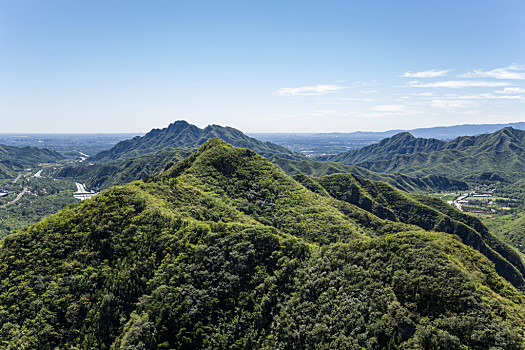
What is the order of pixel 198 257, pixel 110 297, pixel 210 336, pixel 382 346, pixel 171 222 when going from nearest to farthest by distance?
1. pixel 382 346
2. pixel 210 336
3. pixel 110 297
4. pixel 198 257
5. pixel 171 222

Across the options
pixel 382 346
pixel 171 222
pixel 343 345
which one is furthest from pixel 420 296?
pixel 171 222

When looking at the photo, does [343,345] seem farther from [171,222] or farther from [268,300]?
[171,222]

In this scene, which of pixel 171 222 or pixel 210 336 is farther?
pixel 171 222

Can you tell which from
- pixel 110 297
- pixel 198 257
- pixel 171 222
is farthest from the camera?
pixel 171 222

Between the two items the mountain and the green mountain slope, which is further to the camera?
the green mountain slope

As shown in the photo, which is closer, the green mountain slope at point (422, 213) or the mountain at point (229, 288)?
the mountain at point (229, 288)

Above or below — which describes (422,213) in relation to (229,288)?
below

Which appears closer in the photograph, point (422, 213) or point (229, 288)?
point (229, 288)

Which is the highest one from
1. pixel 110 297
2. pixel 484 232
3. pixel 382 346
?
pixel 382 346
